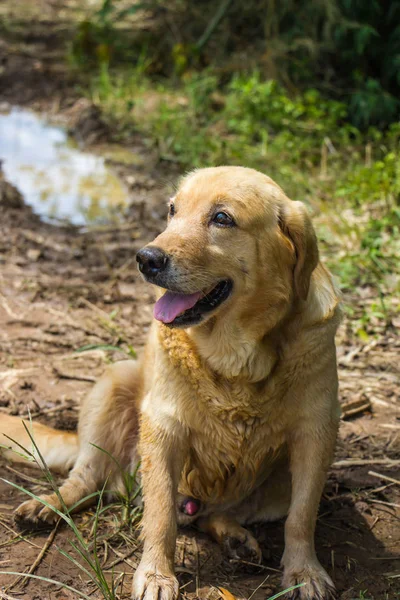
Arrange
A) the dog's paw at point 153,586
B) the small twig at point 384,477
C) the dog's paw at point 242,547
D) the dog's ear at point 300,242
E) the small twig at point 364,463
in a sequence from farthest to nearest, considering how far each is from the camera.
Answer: the small twig at point 364,463, the small twig at point 384,477, the dog's paw at point 242,547, the dog's ear at point 300,242, the dog's paw at point 153,586

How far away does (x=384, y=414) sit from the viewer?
458cm

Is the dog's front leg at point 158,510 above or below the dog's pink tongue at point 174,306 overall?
below

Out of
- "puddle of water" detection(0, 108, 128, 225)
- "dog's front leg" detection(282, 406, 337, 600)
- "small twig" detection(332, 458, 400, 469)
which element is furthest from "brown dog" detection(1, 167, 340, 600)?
"puddle of water" detection(0, 108, 128, 225)

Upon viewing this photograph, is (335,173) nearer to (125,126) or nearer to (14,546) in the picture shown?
(125,126)

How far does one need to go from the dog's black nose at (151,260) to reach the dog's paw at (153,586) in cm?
121

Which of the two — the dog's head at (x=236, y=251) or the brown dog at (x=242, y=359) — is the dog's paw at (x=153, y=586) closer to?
the brown dog at (x=242, y=359)

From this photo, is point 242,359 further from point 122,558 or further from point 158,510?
point 122,558

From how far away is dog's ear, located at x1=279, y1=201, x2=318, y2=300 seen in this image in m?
3.21

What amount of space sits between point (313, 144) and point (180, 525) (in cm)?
608

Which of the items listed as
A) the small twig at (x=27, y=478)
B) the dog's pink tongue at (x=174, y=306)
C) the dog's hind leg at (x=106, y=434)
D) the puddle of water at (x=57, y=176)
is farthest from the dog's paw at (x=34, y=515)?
the puddle of water at (x=57, y=176)

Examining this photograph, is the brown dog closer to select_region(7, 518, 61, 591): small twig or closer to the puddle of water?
select_region(7, 518, 61, 591): small twig

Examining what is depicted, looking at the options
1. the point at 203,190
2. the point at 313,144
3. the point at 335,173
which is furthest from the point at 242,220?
the point at 313,144

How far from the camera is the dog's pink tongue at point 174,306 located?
315 centimetres

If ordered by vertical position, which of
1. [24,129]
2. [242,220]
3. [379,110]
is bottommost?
[24,129]
